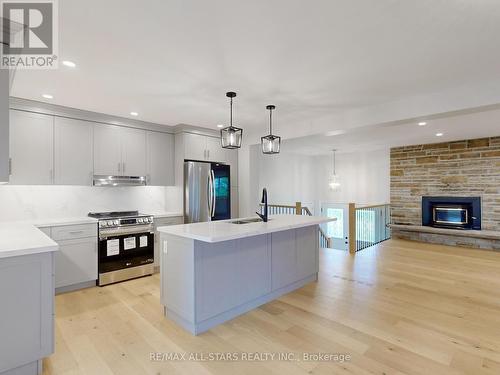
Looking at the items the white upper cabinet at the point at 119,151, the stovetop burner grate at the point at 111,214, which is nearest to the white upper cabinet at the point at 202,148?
the white upper cabinet at the point at 119,151

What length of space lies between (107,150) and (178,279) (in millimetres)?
2556

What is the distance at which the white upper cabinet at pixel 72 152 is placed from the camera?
12.0 feet

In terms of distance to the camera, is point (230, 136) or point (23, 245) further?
point (230, 136)

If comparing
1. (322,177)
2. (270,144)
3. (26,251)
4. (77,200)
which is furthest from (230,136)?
(322,177)

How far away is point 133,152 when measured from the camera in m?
4.38

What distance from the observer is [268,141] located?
11.0ft

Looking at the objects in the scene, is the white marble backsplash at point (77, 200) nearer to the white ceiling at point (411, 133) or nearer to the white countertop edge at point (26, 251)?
the white countertop edge at point (26, 251)

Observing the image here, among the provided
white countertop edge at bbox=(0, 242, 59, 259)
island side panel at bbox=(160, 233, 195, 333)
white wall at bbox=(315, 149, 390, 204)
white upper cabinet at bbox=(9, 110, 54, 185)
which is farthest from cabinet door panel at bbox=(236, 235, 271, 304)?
white wall at bbox=(315, 149, 390, 204)

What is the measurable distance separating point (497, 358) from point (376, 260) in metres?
2.84

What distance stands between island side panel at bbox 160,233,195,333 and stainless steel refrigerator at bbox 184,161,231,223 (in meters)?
1.89

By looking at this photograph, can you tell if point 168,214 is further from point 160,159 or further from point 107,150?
point 107,150

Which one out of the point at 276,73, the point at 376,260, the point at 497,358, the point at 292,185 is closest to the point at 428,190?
the point at 376,260

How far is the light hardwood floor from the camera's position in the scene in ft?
6.66

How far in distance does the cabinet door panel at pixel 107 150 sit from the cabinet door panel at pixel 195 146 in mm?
1067
